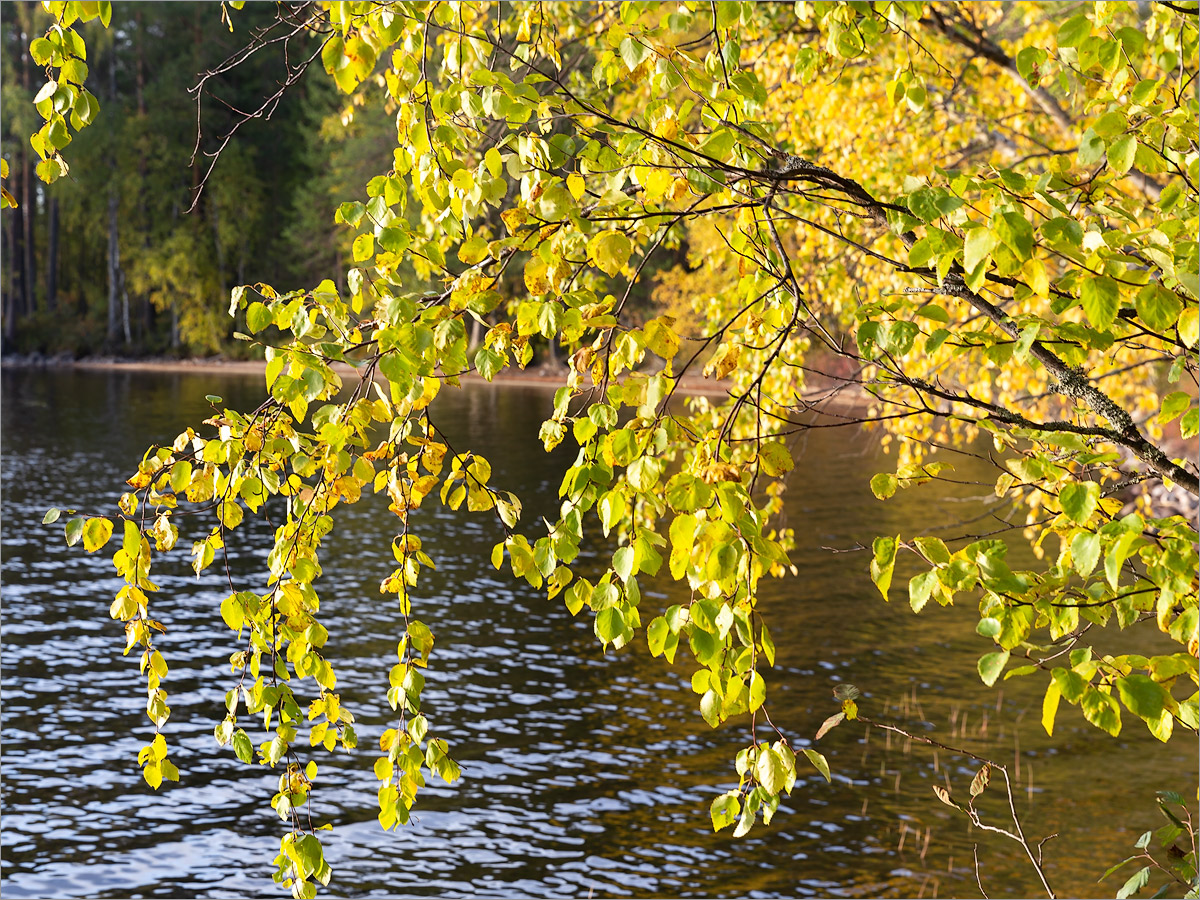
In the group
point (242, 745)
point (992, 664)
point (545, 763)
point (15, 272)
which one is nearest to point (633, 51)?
point (992, 664)

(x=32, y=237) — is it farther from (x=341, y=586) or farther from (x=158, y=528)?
(x=158, y=528)

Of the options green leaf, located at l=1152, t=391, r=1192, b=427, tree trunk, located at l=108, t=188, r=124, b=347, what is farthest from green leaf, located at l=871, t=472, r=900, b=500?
tree trunk, located at l=108, t=188, r=124, b=347

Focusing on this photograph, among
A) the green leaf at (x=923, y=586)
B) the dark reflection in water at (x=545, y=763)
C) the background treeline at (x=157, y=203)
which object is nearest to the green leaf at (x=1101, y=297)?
the green leaf at (x=923, y=586)

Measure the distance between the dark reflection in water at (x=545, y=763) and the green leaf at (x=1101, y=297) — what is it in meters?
7.63

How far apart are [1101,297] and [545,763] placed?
1097cm

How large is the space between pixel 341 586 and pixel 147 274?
2235 inches

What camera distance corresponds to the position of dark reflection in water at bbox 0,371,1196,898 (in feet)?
34.3

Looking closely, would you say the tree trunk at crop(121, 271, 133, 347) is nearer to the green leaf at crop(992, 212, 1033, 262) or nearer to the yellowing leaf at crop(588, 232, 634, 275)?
the yellowing leaf at crop(588, 232, 634, 275)

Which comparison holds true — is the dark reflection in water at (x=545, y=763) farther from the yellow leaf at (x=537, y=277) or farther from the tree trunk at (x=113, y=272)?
the tree trunk at (x=113, y=272)

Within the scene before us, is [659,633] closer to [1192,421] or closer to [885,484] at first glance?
[885,484]

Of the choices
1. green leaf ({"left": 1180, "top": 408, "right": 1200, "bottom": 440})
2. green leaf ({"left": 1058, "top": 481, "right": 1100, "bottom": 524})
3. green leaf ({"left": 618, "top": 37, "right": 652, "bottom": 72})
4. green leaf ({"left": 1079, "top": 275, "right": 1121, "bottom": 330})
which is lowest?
green leaf ({"left": 1058, "top": 481, "right": 1100, "bottom": 524})

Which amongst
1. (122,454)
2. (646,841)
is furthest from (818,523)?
(122,454)

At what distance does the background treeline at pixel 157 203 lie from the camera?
64875 millimetres

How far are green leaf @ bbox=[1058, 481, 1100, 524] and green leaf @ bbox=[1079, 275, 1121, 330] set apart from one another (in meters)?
0.34
